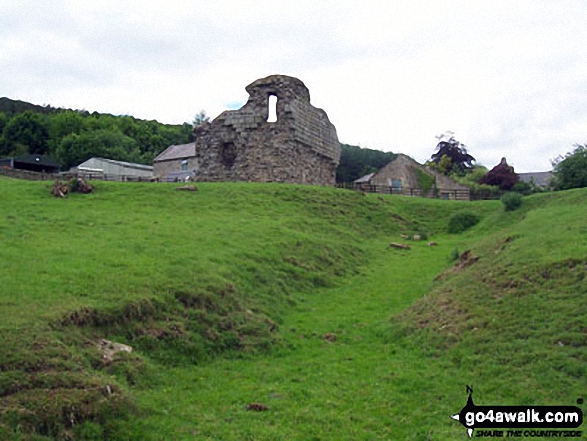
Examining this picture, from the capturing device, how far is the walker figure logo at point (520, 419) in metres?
7.65

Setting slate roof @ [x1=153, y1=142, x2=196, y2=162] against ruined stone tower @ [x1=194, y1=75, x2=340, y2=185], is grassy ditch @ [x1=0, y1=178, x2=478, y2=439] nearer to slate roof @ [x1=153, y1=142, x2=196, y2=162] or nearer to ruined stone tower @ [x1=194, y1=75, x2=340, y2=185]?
ruined stone tower @ [x1=194, y1=75, x2=340, y2=185]

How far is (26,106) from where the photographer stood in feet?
355

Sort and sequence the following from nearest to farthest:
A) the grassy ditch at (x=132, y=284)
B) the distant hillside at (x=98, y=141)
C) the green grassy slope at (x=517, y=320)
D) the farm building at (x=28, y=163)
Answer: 1. the grassy ditch at (x=132, y=284)
2. the green grassy slope at (x=517, y=320)
3. the farm building at (x=28, y=163)
4. the distant hillside at (x=98, y=141)

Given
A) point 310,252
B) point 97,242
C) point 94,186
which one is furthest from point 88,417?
point 94,186

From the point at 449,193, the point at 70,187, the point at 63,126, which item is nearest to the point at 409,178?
the point at 449,193

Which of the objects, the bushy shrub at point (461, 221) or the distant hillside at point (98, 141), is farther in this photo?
the distant hillside at point (98, 141)

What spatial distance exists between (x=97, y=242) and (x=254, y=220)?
8.62 meters

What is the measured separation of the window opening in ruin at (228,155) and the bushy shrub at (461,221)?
44.8 feet

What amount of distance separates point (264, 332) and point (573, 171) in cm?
2910

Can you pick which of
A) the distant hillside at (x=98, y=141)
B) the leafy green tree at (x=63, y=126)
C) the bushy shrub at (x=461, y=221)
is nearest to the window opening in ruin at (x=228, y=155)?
the bushy shrub at (x=461, y=221)

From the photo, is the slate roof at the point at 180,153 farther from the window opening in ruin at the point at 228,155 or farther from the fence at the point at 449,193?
the window opening in ruin at the point at 228,155

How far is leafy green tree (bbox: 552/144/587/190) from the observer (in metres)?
34.3

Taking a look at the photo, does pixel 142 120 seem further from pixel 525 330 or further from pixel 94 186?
pixel 525 330

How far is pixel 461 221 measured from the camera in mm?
29625
